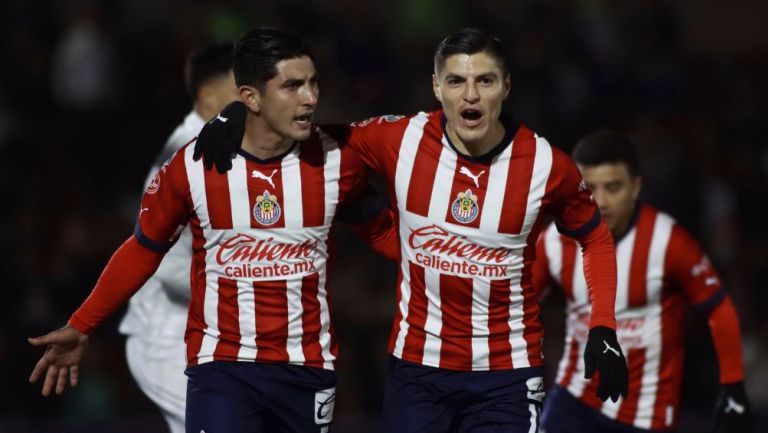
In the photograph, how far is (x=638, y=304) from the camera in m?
5.39

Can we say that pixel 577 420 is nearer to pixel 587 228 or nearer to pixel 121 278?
pixel 587 228

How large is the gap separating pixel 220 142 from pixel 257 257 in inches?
16.3

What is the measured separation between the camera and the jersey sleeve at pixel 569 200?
14.6ft

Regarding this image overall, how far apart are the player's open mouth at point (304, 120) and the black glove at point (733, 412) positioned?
2135 mm

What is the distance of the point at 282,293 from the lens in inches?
176

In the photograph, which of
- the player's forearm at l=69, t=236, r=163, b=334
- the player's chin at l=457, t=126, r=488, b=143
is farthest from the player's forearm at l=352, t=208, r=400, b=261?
the player's forearm at l=69, t=236, r=163, b=334

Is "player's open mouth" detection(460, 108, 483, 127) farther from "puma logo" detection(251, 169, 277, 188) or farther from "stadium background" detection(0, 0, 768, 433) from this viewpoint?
"stadium background" detection(0, 0, 768, 433)

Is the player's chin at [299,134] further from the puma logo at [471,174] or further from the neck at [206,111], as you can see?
the neck at [206,111]

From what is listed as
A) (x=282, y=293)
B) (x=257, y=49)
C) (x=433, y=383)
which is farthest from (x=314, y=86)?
(x=433, y=383)

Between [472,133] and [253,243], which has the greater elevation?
[472,133]

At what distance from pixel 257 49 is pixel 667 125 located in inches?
226

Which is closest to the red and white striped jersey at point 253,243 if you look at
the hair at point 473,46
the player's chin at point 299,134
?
the player's chin at point 299,134

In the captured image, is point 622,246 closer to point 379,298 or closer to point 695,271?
point 695,271

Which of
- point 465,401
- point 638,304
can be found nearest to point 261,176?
point 465,401
